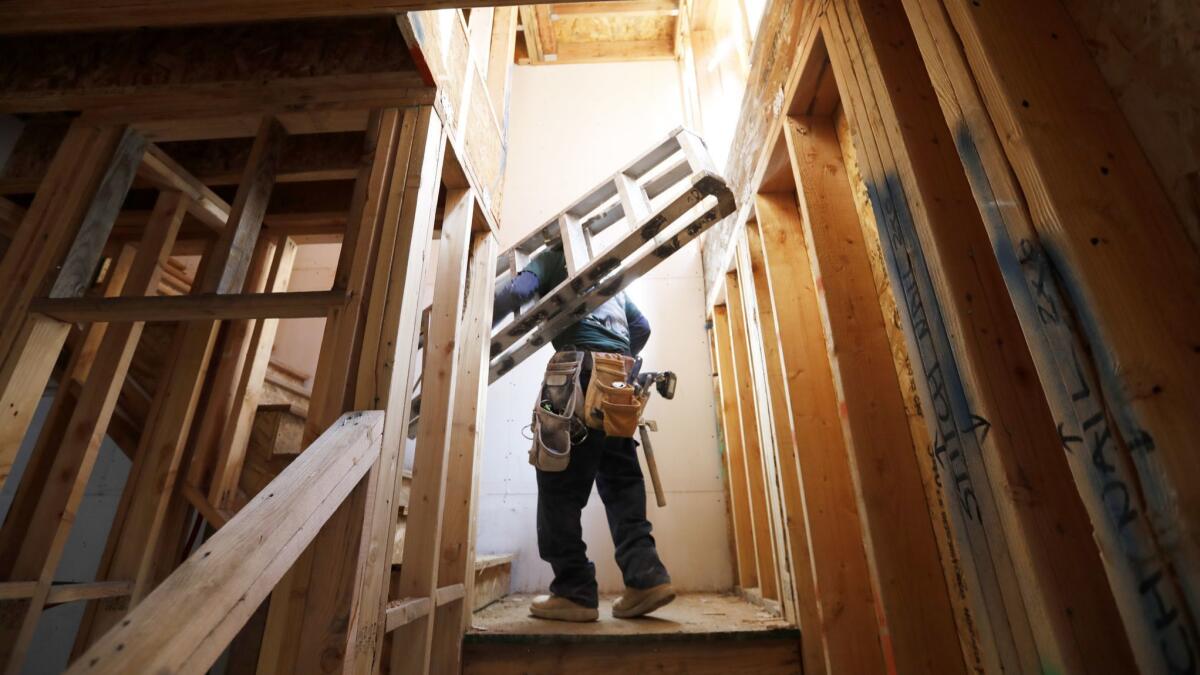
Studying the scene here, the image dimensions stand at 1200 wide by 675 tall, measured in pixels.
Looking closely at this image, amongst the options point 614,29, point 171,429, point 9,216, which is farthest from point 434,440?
point 614,29

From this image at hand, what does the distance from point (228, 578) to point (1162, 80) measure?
1470 millimetres

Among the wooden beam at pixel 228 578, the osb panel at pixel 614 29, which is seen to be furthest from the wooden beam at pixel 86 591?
the osb panel at pixel 614 29

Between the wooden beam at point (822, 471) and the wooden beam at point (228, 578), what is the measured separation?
4.72 ft

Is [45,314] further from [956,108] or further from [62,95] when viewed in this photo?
[956,108]

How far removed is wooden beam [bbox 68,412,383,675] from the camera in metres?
0.60

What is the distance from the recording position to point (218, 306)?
1.56 m

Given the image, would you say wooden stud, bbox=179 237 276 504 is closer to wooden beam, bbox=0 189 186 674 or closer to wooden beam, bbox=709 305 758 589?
wooden beam, bbox=0 189 186 674

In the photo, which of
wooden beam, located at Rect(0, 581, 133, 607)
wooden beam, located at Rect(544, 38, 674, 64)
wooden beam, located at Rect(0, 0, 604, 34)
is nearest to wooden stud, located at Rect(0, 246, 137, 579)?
wooden beam, located at Rect(0, 581, 133, 607)

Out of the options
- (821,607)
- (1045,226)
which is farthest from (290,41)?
(821,607)

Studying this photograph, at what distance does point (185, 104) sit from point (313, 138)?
0.52 metres

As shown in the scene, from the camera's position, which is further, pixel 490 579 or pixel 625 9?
pixel 625 9

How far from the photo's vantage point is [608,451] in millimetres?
2535

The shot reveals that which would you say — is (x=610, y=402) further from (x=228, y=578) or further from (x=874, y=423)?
(x=228, y=578)

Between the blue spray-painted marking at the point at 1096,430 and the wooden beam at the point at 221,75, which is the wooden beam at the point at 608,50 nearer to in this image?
the wooden beam at the point at 221,75
